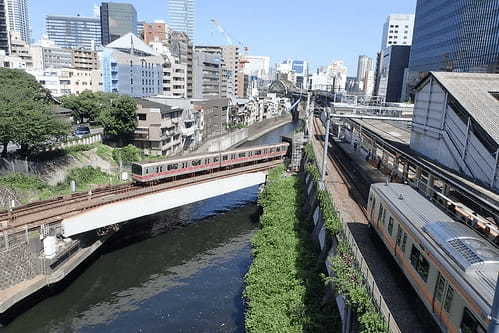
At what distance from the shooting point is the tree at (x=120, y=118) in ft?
153

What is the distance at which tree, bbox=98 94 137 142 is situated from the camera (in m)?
46.6

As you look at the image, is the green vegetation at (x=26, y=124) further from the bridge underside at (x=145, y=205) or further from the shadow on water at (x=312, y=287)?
the shadow on water at (x=312, y=287)

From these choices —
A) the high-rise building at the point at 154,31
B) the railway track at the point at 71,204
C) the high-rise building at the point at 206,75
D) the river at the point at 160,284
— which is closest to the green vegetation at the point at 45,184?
the railway track at the point at 71,204

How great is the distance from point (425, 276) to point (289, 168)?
1345 inches

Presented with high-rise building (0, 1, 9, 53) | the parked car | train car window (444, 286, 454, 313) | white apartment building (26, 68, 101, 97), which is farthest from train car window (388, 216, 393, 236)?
high-rise building (0, 1, 9, 53)

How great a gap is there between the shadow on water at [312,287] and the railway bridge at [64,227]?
11.5 metres

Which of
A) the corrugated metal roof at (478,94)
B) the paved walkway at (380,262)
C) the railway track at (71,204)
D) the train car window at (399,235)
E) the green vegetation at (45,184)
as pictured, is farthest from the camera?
the green vegetation at (45,184)

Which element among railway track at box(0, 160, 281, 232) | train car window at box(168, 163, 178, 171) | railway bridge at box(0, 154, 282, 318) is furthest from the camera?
train car window at box(168, 163, 178, 171)

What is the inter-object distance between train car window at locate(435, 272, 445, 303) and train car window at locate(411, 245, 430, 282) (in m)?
0.76

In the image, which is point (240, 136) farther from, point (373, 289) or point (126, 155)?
point (373, 289)

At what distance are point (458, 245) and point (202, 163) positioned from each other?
98.2 feet

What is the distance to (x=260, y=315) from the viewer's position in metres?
16.6

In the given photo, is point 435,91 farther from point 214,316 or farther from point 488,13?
point 488,13

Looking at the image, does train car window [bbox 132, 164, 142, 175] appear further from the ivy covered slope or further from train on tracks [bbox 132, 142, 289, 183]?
the ivy covered slope
